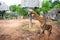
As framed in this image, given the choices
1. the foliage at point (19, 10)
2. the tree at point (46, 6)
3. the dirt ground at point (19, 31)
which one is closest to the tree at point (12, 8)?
the foliage at point (19, 10)

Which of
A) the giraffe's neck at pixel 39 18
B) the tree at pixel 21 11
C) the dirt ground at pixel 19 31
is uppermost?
the tree at pixel 21 11

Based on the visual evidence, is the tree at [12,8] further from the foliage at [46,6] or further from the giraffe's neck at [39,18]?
the foliage at [46,6]

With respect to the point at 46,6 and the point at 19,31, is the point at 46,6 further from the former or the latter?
the point at 19,31

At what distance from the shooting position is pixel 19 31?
44.1 inches

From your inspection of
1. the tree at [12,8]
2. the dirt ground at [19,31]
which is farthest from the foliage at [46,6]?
the tree at [12,8]

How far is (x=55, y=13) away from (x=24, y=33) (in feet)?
1.24

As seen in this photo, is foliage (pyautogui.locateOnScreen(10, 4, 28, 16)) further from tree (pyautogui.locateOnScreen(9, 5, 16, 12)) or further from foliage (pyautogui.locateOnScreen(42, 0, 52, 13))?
foliage (pyautogui.locateOnScreen(42, 0, 52, 13))

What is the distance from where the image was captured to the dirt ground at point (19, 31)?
43.6 inches

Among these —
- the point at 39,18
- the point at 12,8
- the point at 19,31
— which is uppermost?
the point at 12,8

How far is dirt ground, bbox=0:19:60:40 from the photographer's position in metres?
1.11

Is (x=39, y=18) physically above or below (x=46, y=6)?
below

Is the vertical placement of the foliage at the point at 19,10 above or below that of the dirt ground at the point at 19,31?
above

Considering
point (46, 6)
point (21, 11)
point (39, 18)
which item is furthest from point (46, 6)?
point (21, 11)

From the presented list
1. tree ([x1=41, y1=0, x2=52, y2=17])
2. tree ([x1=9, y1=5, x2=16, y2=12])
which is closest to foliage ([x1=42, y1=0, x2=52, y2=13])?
tree ([x1=41, y1=0, x2=52, y2=17])
